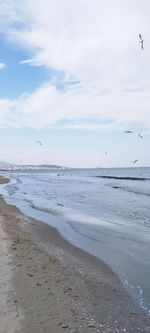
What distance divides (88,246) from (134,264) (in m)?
3.46

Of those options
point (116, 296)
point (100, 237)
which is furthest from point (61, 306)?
point (100, 237)

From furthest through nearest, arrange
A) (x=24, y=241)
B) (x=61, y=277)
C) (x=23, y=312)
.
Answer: (x=24, y=241), (x=61, y=277), (x=23, y=312)

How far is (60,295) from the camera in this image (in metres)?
9.77

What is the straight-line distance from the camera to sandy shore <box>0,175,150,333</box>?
27.1ft

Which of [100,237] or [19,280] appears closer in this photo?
[19,280]

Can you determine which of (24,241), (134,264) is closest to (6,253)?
(24,241)

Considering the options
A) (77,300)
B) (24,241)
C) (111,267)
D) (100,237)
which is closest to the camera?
(77,300)

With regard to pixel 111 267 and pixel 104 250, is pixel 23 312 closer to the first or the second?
pixel 111 267

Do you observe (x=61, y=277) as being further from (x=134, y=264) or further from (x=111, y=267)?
(x=134, y=264)

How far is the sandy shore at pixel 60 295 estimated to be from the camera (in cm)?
825

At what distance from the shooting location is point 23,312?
864 centimetres

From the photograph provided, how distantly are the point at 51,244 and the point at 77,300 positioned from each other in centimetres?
748

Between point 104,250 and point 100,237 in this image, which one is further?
point 100,237

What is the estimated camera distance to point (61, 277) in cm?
1130
